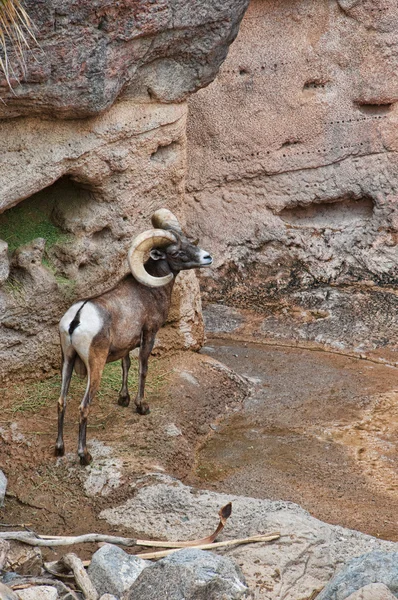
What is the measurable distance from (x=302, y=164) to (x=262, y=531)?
633 centimetres

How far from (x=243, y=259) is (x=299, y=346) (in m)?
1.65

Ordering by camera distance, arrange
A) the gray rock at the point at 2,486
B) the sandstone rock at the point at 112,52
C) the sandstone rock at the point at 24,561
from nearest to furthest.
Answer: the sandstone rock at the point at 24,561 → the gray rock at the point at 2,486 → the sandstone rock at the point at 112,52

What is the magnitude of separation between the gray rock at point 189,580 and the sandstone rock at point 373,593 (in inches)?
27.1

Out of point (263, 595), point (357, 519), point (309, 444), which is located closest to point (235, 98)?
point (309, 444)

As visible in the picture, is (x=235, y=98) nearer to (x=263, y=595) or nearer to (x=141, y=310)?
(x=141, y=310)

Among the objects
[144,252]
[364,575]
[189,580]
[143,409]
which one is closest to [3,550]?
[189,580]

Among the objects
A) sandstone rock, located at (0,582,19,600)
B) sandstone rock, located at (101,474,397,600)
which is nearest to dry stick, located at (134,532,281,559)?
sandstone rock, located at (101,474,397,600)

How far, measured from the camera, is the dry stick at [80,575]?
5520mm

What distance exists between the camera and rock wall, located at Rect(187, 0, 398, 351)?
11328 millimetres

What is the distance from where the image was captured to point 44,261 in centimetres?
873

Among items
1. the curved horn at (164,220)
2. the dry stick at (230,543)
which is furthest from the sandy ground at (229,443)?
the curved horn at (164,220)

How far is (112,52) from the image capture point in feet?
25.8

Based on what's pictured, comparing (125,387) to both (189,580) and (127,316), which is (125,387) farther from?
(189,580)

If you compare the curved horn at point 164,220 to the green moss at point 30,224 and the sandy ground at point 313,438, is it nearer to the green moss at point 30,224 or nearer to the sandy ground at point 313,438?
the green moss at point 30,224
